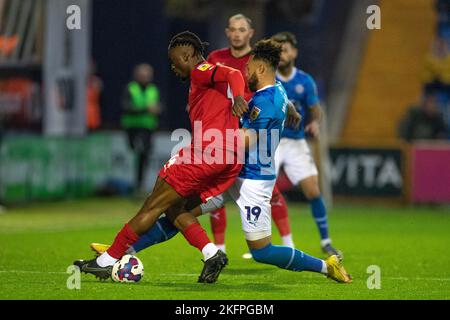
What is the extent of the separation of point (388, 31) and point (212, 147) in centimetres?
2028

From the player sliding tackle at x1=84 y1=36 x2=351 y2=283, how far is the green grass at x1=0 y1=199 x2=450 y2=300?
0.26m

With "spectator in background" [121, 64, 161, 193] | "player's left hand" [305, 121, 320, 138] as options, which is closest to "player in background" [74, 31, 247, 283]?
"player's left hand" [305, 121, 320, 138]

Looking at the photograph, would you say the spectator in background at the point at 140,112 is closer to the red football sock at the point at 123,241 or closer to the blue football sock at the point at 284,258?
the red football sock at the point at 123,241

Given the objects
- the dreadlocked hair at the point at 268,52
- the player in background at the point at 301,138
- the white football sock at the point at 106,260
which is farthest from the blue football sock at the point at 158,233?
the player in background at the point at 301,138

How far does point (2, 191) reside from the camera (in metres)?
18.9

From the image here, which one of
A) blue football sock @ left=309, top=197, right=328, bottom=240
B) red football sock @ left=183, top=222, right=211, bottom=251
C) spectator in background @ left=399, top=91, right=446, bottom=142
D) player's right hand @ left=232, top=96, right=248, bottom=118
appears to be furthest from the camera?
spectator in background @ left=399, top=91, right=446, bottom=142

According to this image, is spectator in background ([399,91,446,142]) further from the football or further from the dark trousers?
the football

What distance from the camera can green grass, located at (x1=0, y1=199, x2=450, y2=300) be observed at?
9.66 meters

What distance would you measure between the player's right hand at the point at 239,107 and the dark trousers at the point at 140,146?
11.7 m

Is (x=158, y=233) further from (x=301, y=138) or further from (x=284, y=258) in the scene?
(x=301, y=138)

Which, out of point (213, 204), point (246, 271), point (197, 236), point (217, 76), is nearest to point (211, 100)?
point (217, 76)

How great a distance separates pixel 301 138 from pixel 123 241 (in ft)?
12.6

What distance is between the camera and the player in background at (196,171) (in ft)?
32.4

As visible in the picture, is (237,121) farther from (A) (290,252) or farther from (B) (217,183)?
(A) (290,252)
